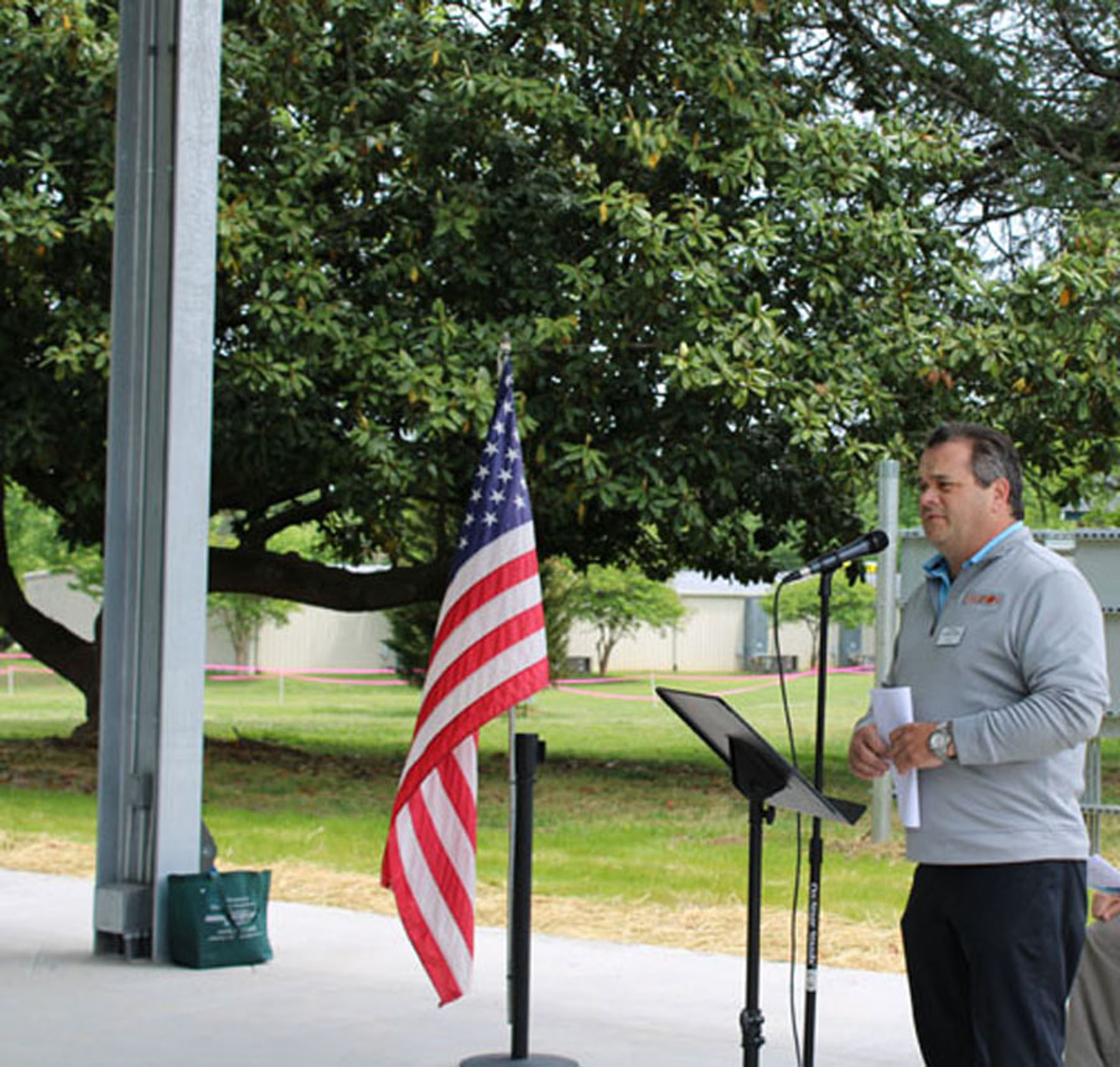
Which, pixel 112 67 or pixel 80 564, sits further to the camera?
pixel 80 564

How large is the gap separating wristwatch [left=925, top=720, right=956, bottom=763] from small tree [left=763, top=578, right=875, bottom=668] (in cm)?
4657

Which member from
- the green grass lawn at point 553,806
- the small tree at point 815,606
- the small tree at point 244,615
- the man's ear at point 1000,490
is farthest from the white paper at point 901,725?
the small tree at point 815,606

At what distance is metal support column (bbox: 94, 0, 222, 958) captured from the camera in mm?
7699

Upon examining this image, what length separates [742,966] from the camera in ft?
25.1

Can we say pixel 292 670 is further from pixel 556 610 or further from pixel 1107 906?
pixel 1107 906

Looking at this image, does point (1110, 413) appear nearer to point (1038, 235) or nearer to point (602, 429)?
point (1038, 235)

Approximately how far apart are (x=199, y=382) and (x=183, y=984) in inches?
97.8

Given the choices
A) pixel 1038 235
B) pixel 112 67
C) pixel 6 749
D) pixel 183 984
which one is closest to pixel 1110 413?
pixel 1038 235

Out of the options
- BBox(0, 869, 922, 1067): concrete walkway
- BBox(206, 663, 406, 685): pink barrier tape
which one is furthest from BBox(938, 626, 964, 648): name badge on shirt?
BBox(206, 663, 406, 685): pink barrier tape

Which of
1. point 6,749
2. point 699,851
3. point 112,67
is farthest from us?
point 6,749

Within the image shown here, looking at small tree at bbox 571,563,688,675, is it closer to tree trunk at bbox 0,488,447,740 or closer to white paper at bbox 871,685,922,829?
tree trunk at bbox 0,488,447,740

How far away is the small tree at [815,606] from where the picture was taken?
5178cm

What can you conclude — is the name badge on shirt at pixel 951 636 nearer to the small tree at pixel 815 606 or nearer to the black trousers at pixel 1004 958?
the black trousers at pixel 1004 958

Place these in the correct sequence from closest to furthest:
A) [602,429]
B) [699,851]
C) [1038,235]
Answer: [699,851], [602,429], [1038,235]
